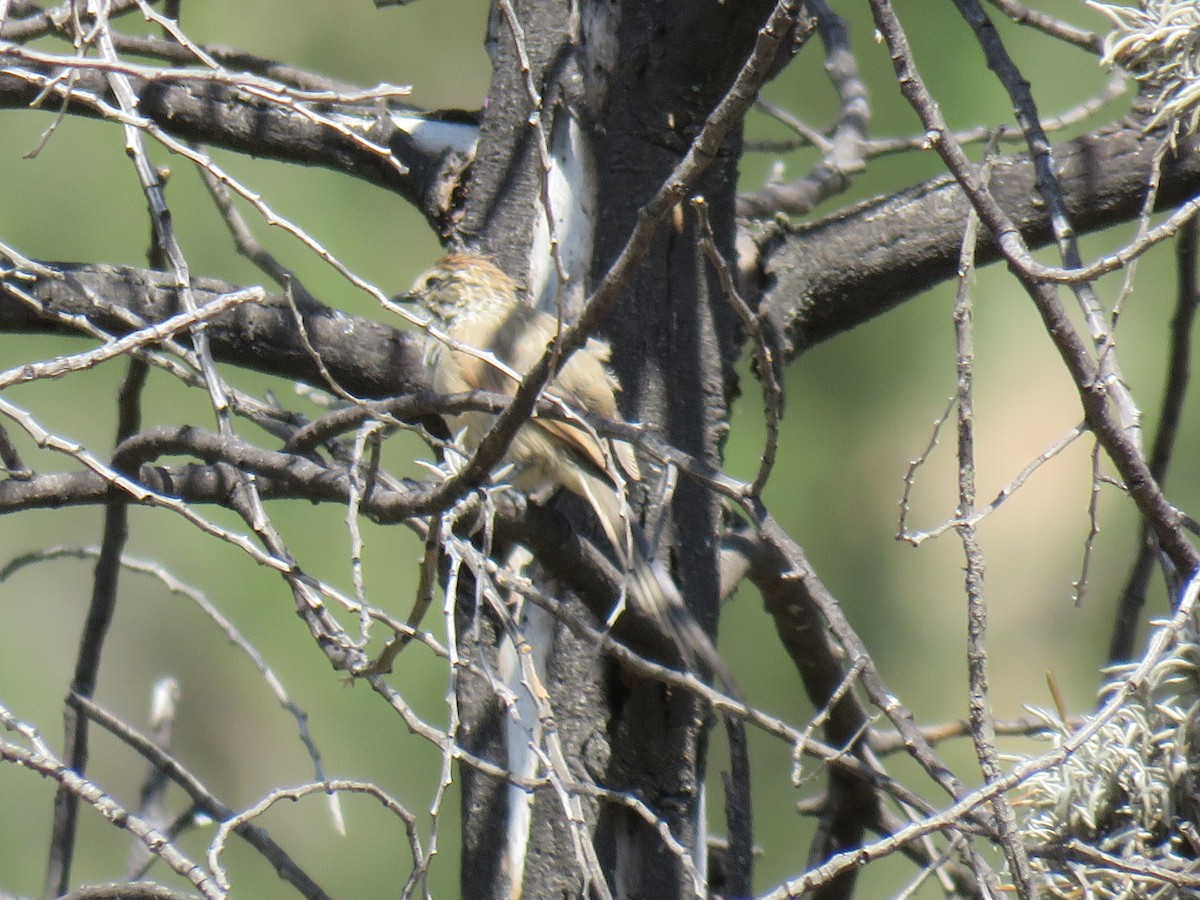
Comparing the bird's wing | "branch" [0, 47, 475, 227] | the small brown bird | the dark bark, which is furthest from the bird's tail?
"branch" [0, 47, 475, 227]

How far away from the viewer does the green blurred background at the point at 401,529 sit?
137 inches

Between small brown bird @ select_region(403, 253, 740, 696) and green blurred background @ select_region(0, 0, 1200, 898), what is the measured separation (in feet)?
3.12

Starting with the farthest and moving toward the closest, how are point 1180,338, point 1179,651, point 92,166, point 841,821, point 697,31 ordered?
point 92,166 → point 841,821 → point 1180,338 → point 697,31 → point 1179,651

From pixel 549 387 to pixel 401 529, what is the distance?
1793 mm

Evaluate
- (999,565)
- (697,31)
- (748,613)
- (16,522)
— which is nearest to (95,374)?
(16,522)

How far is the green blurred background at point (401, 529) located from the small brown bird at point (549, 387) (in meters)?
0.95

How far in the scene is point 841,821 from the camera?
7.73 ft

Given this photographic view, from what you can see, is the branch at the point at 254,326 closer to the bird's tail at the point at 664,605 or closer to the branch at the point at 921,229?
the bird's tail at the point at 664,605

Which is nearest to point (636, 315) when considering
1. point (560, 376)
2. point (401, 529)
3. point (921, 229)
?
point (560, 376)

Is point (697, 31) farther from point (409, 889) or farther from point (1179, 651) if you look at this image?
point (409, 889)

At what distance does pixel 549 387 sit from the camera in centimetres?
196

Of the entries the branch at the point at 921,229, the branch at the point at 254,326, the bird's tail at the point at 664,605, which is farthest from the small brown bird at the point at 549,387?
the branch at the point at 921,229

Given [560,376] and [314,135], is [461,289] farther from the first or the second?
[314,135]

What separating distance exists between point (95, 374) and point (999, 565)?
8.96ft
